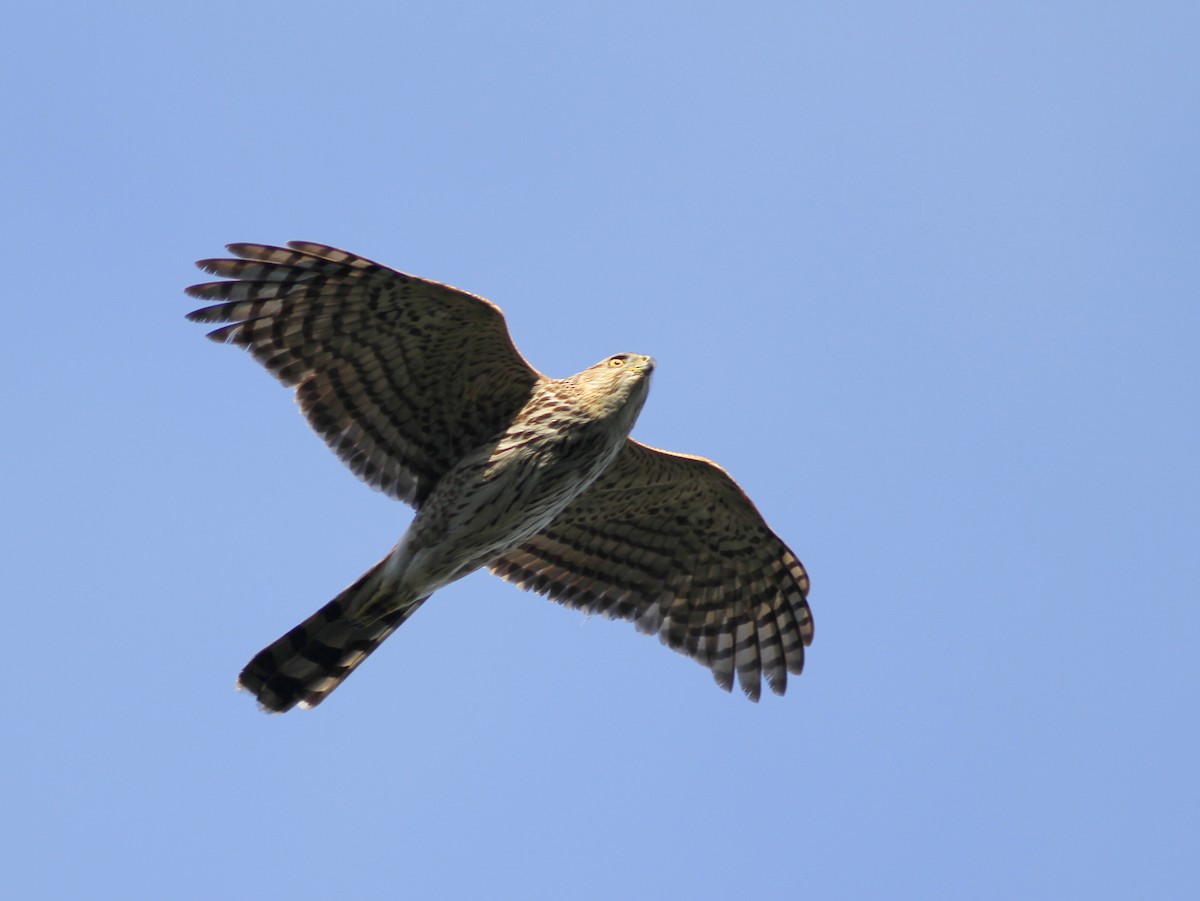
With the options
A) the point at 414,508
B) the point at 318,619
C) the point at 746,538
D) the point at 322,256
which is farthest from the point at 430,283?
the point at 746,538

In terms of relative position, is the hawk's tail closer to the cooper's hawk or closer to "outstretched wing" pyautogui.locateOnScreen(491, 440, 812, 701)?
the cooper's hawk

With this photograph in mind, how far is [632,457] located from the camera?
12.5 meters

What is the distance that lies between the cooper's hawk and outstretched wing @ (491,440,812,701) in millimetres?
148

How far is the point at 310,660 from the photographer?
12086mm

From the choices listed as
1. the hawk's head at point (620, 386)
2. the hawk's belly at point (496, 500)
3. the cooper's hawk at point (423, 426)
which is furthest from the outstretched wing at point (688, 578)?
the hawk's head at point (620, 386)

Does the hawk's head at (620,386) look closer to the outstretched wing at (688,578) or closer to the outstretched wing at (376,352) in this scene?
the outstretched wing at (376,352)

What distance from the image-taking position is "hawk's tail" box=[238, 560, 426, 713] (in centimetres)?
1202

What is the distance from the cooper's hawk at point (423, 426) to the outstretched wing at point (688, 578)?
148mm

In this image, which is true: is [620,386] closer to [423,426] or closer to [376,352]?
[423,426]

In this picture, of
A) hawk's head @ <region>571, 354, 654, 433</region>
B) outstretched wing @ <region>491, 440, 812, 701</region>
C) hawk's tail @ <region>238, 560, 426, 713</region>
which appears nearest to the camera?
hawk's head @ <region>571, 354, 654, 433</region>

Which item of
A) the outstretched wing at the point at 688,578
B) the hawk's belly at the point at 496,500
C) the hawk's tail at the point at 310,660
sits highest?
the outstretched wing at the point at 688,578

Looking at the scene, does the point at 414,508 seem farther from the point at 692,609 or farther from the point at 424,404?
the point at 692,609

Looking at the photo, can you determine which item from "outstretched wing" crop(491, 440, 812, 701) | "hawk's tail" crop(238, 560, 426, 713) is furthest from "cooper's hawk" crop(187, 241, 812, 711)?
"outstretched wing" crop(491, 440, 812, 701)

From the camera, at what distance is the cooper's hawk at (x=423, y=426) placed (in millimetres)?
11617
